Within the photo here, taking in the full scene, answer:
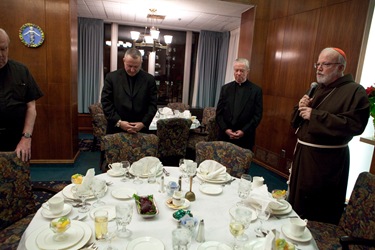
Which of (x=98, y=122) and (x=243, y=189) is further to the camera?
(x=98, y=122)

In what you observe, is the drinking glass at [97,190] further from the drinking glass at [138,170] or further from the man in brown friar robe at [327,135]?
the man in brown friar robe at [327,135]

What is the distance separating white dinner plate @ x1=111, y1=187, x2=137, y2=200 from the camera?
5.13 feet

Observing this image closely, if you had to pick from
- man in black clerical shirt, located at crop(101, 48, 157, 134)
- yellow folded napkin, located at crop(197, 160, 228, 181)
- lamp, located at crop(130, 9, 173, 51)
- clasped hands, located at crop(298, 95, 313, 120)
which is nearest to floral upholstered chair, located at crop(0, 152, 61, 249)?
man in black clerical shirt, located at crop(101, 48, 157, 134)

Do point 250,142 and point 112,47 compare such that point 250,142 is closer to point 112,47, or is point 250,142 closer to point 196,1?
point 196,1

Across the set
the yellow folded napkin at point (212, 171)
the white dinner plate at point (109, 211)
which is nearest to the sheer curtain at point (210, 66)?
the yellow folded napkin at point (212, 171)

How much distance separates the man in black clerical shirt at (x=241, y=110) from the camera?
10.1ft

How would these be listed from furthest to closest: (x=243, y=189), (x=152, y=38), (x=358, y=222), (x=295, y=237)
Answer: (x=152, y=38), (x=358, y=222), (x=243, y=189), (x=295, y=237)

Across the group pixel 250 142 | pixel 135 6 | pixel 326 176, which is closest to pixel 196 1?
pixel 135 6

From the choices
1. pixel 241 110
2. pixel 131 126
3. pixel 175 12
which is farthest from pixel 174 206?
pixel 175 12

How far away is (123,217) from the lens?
1.19m

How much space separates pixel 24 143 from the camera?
2.04 metres

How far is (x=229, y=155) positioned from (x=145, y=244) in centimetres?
130

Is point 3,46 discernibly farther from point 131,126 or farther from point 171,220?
point 171,220

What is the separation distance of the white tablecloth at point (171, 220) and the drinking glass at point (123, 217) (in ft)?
0.11
